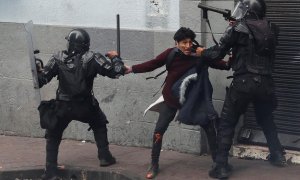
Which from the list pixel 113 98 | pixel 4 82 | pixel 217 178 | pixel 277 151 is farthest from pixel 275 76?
pixel 4 82

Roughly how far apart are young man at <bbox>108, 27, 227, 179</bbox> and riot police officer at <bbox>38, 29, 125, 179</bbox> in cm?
21

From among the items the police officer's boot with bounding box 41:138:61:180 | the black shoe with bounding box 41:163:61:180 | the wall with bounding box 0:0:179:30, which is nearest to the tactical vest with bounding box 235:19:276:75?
the wall with bounding box 0:0:179:30

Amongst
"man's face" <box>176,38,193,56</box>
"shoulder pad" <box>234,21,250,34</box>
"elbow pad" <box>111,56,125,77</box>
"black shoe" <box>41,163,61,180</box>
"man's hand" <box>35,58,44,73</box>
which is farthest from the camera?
"black shoe" <box>41,163,61,180</box>

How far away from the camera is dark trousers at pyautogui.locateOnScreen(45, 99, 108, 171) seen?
323 inches

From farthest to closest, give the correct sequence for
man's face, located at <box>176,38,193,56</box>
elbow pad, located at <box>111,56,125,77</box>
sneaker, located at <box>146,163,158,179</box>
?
1. sneaker, located at <box>146,163,158,179</box>
2. elbow pad, located at <box>111,56,125,77</box>
3. man's face, located at <box>176,38,193,56</box>

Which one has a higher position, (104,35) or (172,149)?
(104,35)

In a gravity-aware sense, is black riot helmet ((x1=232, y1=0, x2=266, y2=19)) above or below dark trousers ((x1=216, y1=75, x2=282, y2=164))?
above

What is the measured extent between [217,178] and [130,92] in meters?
2.08

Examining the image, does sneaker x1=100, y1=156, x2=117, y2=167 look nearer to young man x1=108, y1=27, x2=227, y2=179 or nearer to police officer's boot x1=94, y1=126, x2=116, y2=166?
police officer's boot x1=94, y1=126, x2=116, y2=166

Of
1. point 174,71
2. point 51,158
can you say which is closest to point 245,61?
point 174,71

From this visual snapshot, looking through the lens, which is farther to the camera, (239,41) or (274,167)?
(274,167)

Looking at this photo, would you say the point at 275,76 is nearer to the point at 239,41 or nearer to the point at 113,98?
the point at 239,41

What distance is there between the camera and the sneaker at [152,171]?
8.15 metres

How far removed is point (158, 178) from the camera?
8.15m
